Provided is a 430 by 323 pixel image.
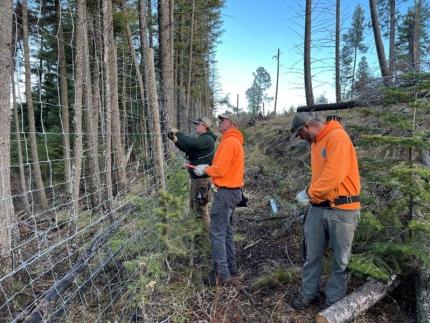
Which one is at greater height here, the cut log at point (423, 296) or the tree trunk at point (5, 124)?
the tree trunk at point (5, 124)

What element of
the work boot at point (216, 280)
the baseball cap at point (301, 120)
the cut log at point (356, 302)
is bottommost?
the work boot at point (216, 280)

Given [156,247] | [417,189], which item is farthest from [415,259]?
[156,247]

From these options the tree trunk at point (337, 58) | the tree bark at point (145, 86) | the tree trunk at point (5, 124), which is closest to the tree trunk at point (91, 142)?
the tree bark at point (145, 86)

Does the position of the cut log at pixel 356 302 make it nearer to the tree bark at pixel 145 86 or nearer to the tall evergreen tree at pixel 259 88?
the tree bark at pixel 145 86

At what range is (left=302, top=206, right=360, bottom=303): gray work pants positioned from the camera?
3629 mm

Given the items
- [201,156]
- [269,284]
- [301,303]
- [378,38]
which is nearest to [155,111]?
[201,156]

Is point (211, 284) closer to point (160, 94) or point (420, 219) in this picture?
point (420, 219)

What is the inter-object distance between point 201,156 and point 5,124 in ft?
8.52

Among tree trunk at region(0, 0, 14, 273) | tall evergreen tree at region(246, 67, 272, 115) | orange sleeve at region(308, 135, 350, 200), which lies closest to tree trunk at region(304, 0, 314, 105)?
orange sleeve at region(308, 135, 350, 200)

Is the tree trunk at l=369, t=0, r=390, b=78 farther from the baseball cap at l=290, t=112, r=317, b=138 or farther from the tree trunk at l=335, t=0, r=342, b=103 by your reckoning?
the baseball cap at l=290, t=112, r=317, b=138

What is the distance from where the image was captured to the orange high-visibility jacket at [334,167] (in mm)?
3473

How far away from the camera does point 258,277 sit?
4.76 m

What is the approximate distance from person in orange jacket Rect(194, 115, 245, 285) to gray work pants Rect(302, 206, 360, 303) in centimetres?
105

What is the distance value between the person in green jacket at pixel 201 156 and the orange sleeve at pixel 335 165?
7.09 ft
